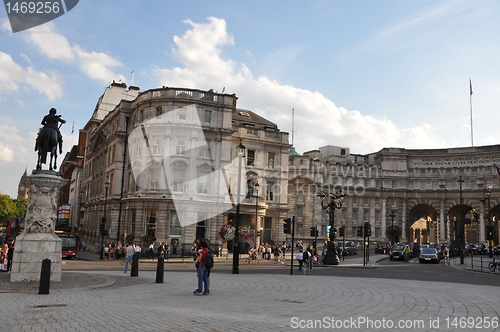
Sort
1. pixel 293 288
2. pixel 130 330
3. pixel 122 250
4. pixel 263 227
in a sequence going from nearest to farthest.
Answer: pixel 130 330
pixel 293 288
pixel 122 250
pixel 263 227

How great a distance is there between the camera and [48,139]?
59.3ft

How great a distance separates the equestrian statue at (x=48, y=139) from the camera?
18000 millimetres

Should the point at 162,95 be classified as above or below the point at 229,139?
above

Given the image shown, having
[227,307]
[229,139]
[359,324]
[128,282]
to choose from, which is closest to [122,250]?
[229,139]

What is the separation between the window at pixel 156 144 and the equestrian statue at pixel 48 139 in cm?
2684

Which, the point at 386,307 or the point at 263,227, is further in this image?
the point at 263,227

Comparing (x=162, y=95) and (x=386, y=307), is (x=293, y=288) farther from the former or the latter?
(x=162, y=95)

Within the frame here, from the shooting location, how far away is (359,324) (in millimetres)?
9672

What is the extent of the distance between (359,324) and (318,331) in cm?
128

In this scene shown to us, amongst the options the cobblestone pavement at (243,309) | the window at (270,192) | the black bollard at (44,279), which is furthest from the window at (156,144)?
the black bollard at (44,279)

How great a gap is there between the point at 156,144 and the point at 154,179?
3707mm

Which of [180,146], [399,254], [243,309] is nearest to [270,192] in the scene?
[180,146]

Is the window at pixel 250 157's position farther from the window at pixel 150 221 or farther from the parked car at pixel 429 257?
the parked car at pixel 429 257

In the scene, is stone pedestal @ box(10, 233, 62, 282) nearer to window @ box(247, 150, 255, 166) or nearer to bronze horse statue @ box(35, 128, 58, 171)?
bronze horse statue @ box(35, 128, 58, 171)
